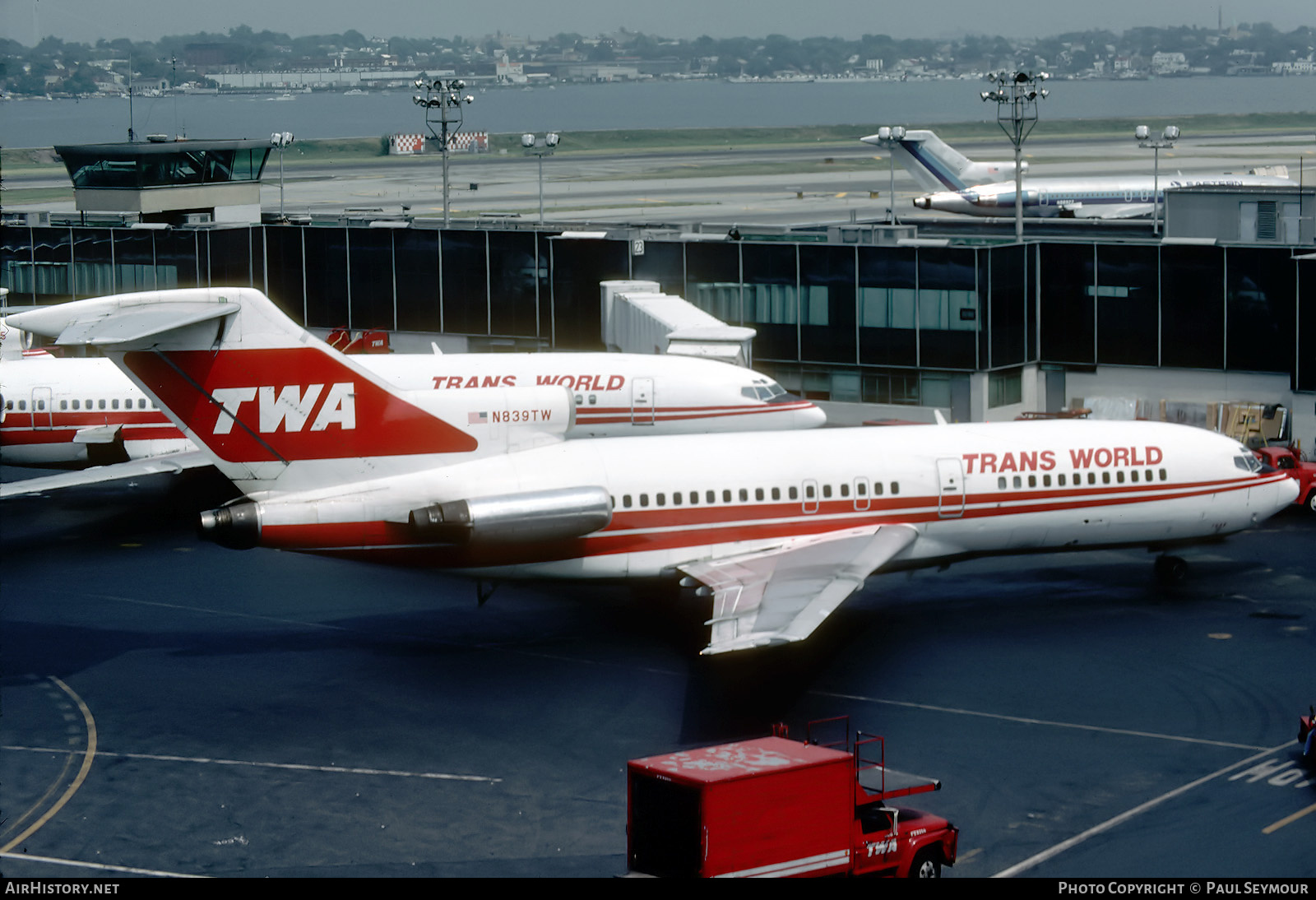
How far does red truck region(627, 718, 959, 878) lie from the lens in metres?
19.6

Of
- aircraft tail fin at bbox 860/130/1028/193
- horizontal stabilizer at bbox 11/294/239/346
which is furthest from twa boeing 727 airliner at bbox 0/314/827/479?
aircraft tail fin at bbox 860/130/1028/193

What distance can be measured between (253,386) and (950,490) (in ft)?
49.5

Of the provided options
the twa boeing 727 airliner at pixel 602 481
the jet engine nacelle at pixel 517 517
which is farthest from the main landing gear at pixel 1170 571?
the jet engine nacelle at pixel 517 517

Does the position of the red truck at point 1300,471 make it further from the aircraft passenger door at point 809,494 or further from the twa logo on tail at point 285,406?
the twa logo on tail at point 285,406

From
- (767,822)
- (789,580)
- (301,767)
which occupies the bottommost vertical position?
(301,767)

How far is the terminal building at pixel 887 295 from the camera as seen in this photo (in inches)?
2154

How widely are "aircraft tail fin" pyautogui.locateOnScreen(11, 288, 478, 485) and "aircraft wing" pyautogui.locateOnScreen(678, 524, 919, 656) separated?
263 inches

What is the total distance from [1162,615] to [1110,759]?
31.5ft

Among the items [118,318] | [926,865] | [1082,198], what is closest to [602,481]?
[118,318]

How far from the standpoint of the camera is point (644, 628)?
1375 inches

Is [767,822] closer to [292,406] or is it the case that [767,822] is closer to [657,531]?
[657,531]

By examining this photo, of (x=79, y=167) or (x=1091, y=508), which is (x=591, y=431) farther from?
(x=79, y=167)

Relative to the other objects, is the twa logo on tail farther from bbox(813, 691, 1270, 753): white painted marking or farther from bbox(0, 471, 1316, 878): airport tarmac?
bbox(813, 691, 1270, 753): white painted marking

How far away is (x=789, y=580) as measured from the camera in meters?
31.3
